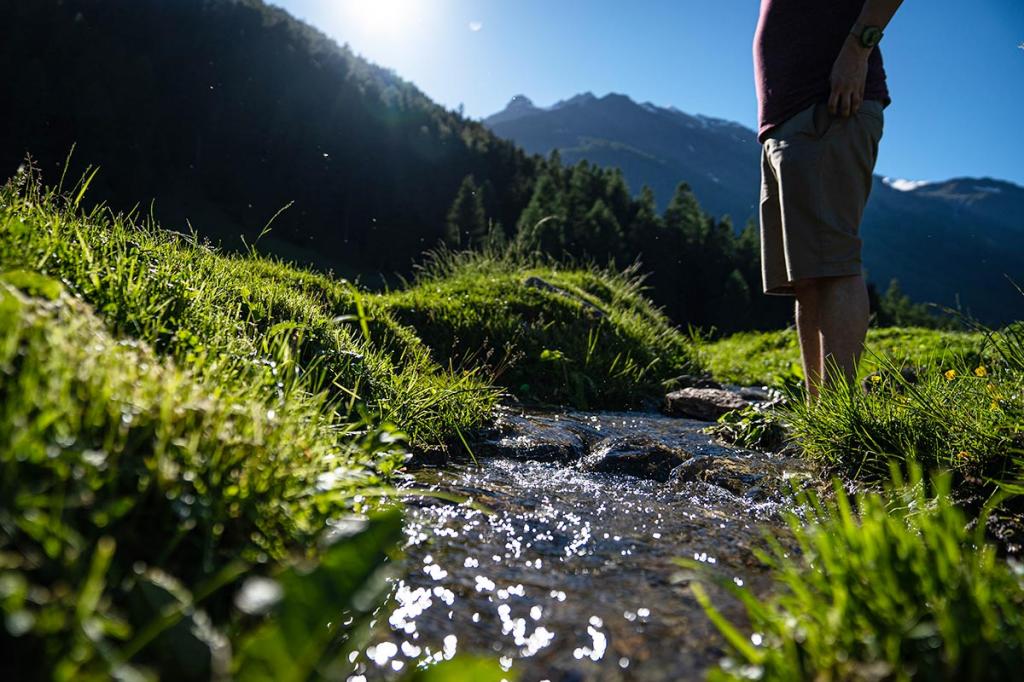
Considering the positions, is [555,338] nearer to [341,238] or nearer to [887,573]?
[887,573]

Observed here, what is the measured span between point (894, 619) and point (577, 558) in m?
0.96

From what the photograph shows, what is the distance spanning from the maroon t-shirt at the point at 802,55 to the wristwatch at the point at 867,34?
0.68ft

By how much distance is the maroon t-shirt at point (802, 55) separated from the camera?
11.4 feet

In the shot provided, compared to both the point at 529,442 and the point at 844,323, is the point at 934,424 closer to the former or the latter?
the point at 844,323

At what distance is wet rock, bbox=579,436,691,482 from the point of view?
122 inches

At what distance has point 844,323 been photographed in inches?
130

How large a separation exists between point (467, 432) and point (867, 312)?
2.16 metres

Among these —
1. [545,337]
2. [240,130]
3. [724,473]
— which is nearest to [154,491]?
[724,473]

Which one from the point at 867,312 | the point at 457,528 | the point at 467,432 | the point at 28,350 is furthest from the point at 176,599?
the point at 867,312

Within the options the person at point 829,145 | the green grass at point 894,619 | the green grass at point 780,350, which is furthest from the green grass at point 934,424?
the green grass at point 780,350

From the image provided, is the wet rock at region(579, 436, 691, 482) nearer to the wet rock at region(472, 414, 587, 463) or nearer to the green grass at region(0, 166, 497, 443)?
the wet rock at region(472, 414, 587, 463)

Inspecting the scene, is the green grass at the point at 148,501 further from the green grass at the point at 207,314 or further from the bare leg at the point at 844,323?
the bare leg at the point at 844,323

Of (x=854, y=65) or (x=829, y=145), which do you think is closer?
(x=854, y=65)

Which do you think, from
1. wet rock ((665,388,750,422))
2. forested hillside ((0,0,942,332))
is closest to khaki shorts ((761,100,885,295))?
wet rock ((665,388,750,422))
